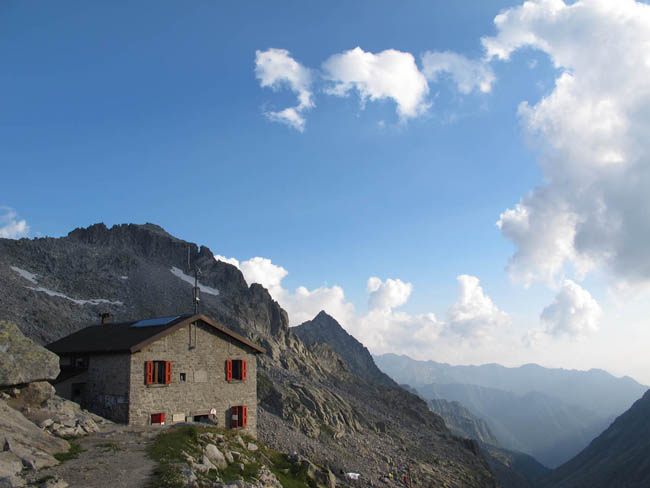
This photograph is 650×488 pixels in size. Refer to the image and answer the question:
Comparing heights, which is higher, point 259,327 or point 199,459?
point 259,327

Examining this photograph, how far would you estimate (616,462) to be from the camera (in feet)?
491

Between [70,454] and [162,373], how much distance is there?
9957 mm

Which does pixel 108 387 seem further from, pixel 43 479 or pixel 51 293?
pixel 51 293

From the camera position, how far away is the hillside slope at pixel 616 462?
127 m

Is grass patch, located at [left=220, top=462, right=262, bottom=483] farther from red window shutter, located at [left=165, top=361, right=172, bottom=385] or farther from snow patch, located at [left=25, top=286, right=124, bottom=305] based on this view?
snow patch, located at [left=25, top=286, right=124, bottom=305]

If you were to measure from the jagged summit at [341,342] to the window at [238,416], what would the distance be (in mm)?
132533

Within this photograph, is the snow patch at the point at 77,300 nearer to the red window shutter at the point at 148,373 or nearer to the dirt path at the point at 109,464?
the red window shutter at the point at 148,373

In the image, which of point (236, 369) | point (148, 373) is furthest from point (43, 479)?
point (236, 369)

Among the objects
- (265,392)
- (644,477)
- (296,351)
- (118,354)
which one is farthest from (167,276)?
(644,477)

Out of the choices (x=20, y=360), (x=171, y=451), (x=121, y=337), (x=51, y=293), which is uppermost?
(x=51, y=293)

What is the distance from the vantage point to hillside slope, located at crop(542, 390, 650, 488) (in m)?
127

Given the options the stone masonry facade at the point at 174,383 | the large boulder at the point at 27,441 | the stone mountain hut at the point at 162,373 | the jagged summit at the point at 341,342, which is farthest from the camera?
the jagged summit at the point at 341,342

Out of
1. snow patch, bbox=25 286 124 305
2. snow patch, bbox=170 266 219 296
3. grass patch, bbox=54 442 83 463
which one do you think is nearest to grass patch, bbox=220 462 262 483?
grass patch, bbox=54 442 83 463

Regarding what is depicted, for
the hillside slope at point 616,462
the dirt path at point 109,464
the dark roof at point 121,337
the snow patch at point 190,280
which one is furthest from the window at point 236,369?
the hillside slope at point 616,462
